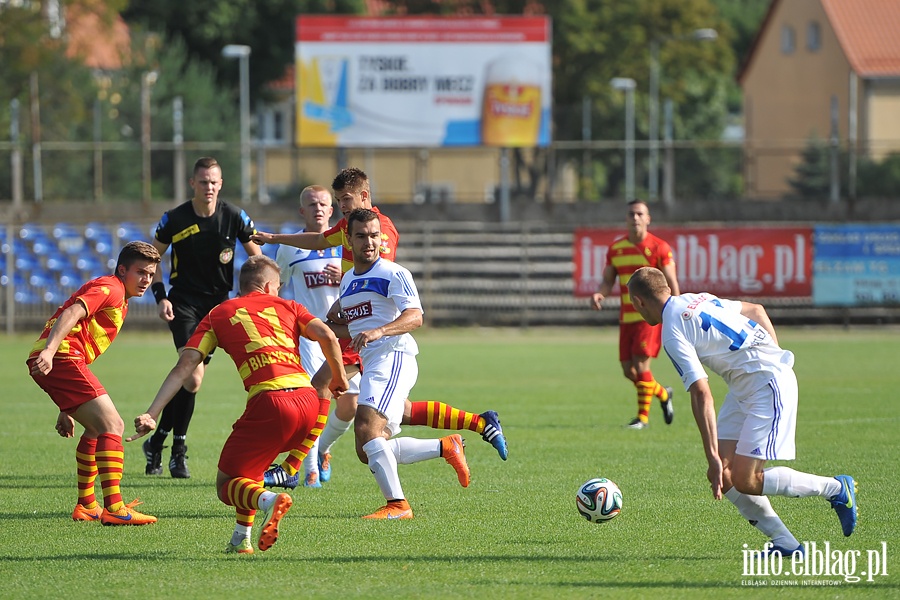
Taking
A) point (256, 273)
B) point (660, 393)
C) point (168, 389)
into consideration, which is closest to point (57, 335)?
point (168, 389)

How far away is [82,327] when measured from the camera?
772cm

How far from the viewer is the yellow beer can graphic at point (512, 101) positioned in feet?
98.8

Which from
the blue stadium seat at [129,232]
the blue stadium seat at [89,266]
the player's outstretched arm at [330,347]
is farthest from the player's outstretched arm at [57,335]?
the blue stadium seat at [89,266]

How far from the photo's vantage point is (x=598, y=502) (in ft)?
23.5

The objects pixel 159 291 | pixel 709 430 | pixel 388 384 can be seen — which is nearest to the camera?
pixel 709 430

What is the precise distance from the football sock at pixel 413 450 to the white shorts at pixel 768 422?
86.0 inches

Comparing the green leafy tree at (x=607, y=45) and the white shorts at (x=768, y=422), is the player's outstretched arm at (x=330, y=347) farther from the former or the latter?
the green leafy tree at (x=607, y=45)

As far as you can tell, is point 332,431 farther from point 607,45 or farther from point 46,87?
point 607,45

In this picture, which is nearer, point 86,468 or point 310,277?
point 86,468

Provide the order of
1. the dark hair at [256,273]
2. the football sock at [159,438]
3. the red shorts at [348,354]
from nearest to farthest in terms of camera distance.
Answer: the dark hair at [256,273] → the red shorts at [348,354] → the football sock at [159,438]

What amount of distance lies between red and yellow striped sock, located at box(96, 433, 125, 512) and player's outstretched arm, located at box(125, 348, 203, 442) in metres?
1.08

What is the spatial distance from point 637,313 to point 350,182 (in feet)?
18.3

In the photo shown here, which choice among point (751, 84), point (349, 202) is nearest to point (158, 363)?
point (349, 202)

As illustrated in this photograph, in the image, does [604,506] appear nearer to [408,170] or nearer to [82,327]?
[82,327]
